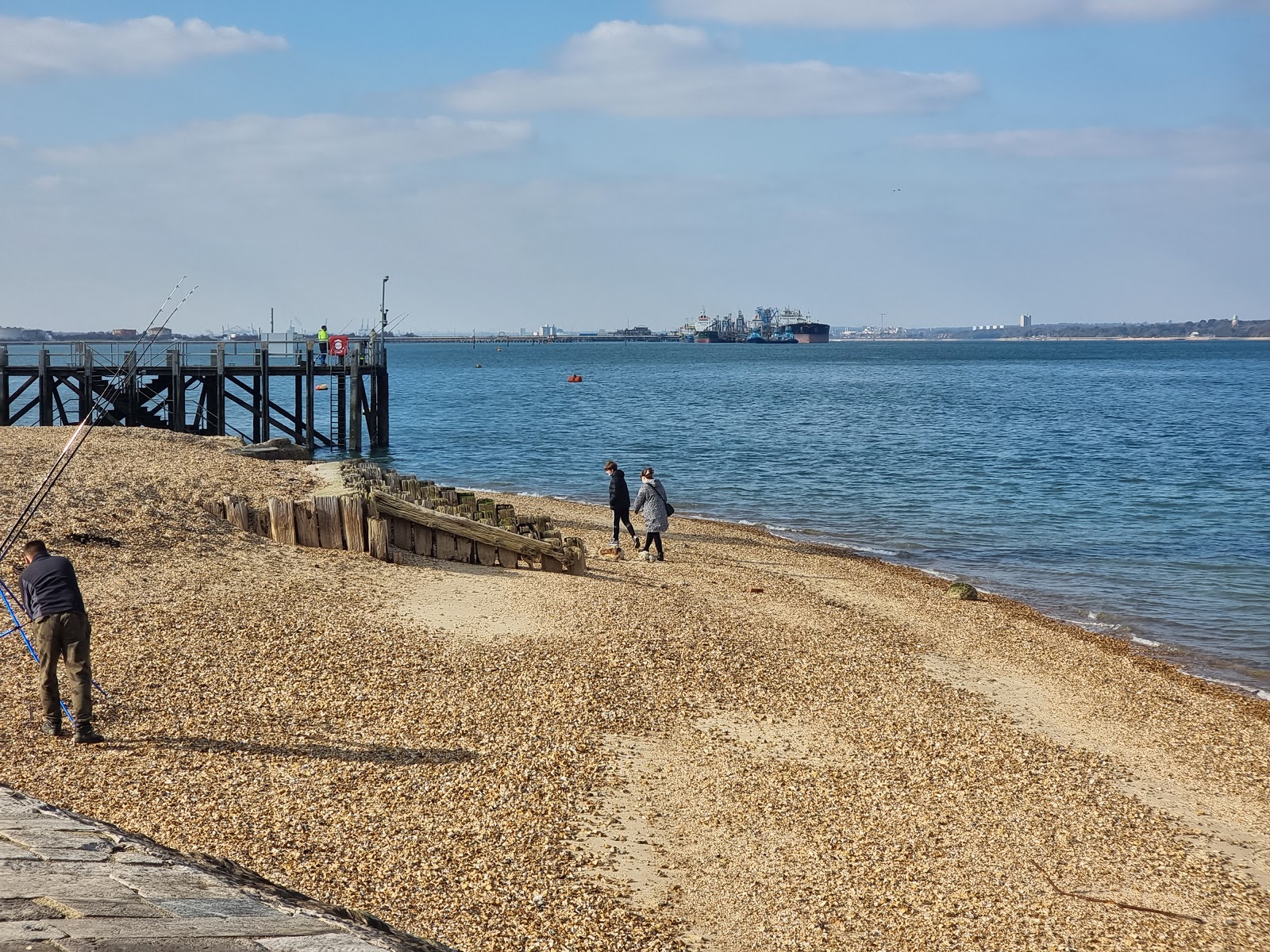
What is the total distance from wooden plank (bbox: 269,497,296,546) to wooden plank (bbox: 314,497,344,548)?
0.34 m

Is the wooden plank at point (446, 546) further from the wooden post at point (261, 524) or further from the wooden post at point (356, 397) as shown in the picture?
the wooden post at point (356, 397)

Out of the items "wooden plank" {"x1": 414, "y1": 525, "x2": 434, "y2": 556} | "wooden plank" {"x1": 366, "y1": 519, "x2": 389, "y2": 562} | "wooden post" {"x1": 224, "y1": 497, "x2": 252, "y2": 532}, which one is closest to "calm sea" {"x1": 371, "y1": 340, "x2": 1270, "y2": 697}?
"wooden plank" {"x1": 414, "y1": 525, "x2": 434, "y2": 556}

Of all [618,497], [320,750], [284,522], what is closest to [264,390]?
[618,497]

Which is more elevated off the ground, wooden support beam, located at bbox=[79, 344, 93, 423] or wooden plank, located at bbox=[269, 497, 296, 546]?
wooden support beam, located at bbox=[79, 344, 93, 423]

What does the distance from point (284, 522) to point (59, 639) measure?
7.86 m

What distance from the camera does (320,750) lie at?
9.52 m

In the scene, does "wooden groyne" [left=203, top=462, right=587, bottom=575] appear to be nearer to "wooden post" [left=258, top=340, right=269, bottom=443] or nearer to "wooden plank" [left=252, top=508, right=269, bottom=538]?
"wooden plank" [left=252, top=508, right=269, bottom=538]

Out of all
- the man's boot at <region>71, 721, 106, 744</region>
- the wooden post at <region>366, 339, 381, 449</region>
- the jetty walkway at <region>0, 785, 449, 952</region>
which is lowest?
the man's boot at <region>71, 721, 106, 744</region>

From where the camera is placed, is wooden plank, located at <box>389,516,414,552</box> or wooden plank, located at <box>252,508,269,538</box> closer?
wooden plank, located at <box>252,508,269,538</box>

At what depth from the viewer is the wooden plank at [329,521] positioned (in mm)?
17000

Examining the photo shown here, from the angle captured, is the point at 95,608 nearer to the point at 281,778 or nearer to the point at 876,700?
the point at 281,778

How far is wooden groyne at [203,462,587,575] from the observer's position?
667 inches

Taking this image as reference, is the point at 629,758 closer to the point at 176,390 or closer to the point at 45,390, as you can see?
the point at 176,390

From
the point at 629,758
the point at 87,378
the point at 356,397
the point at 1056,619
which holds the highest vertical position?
the point at 87,378
